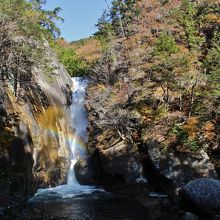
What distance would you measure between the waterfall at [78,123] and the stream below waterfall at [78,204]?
7cm

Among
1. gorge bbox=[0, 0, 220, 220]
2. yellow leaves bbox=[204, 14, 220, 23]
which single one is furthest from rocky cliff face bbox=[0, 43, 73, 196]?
yellow leaves bbox=[204, 14, 220, 23]

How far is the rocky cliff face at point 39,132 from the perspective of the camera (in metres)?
16.6

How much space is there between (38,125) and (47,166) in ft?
8.59

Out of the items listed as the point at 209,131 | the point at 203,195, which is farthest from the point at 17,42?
the point at 203,195

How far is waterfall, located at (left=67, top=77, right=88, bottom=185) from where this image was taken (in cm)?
2454

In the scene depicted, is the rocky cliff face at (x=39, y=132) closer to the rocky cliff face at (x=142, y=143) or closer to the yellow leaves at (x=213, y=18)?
the rocky cliff face at (x=142, y=143)

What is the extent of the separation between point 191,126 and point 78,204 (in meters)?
7.38

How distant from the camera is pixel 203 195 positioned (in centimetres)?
652

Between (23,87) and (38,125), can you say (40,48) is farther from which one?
(38,125)

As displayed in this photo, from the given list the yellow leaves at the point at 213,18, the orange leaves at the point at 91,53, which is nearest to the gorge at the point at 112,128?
the yellow leaves at the point at 213,18

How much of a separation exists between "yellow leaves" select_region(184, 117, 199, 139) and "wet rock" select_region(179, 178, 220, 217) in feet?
36.3

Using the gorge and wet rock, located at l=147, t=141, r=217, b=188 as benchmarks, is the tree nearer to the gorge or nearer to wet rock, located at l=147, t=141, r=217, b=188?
the gorge

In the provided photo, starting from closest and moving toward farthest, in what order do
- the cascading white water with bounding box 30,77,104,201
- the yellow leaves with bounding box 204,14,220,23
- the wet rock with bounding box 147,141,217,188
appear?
the wet rock with bounding box 147,141,217,188 → the cascading white water with bounding box 30,77,104,201 → the yellow leaves with bounding box 204,14,220,23

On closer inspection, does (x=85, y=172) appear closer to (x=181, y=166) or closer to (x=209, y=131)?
(x=181, y=166)
